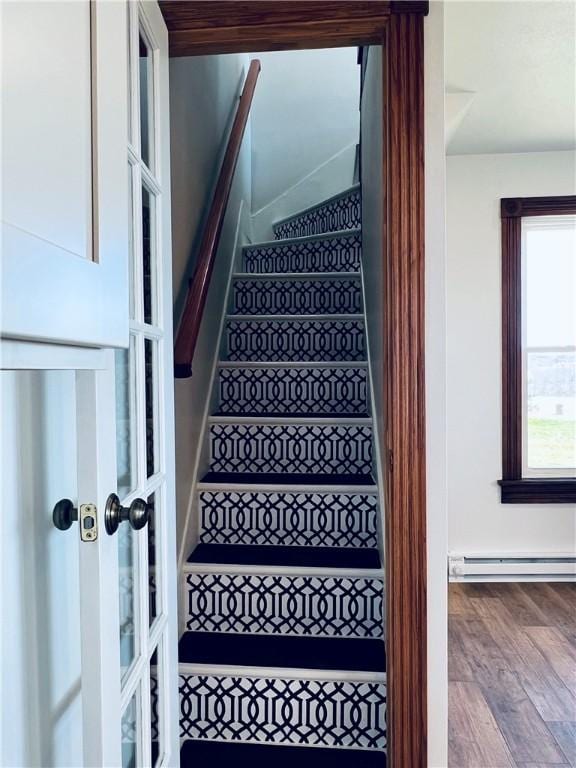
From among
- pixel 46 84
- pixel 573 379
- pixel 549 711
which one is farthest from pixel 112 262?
pixel 573 379

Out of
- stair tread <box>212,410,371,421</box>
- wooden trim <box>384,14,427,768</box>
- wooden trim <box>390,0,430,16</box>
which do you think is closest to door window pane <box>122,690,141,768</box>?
wooden trim <box>384,14,427,768</box>

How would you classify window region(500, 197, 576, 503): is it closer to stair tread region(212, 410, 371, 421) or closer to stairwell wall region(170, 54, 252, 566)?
stair tread region(212, 410, 371, 421)

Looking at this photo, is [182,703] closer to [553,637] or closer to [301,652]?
[301,652]

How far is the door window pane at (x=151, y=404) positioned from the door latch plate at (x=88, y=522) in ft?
1.44

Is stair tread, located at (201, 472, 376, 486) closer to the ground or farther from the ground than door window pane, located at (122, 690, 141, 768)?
farther from the ground

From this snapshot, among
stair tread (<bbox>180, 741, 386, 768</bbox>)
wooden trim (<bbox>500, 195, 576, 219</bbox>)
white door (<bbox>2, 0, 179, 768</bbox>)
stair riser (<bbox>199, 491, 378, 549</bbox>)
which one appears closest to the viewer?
white door (<bbox>2, 0, 179, 768</bbox>)

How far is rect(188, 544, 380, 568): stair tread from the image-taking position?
181cm

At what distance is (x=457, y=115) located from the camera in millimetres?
2602

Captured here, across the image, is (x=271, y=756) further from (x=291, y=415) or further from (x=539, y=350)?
(x=539, y=350)

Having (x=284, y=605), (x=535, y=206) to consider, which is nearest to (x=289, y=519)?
(x=284, y=605)

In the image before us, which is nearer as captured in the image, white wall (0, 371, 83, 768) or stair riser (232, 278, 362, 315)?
white wall (0, 371, 83, 768)

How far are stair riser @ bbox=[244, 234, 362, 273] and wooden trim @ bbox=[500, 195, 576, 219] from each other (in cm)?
100

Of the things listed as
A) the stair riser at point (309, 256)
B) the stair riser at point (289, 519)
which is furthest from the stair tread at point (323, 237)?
the stair riser at point (289, 519)

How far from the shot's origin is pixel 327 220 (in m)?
3.43
